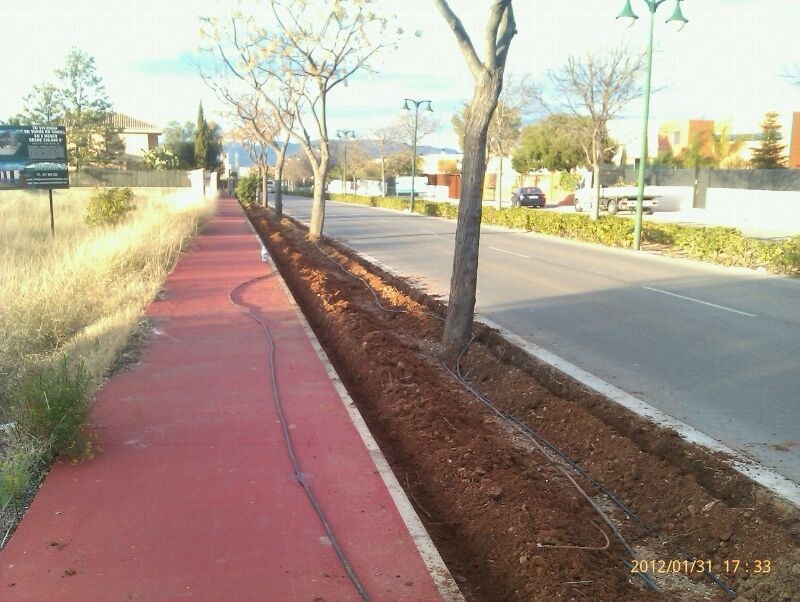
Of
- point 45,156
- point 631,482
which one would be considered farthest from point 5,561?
point 45,156

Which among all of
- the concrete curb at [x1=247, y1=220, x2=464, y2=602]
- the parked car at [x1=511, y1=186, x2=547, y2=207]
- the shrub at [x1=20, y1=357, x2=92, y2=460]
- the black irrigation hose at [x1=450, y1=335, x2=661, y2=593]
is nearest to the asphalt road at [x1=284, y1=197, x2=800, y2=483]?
the black irrigation hose at [x1=450, y1=335, x2=661, y2=593]

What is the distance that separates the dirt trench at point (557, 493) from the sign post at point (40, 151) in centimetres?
1679

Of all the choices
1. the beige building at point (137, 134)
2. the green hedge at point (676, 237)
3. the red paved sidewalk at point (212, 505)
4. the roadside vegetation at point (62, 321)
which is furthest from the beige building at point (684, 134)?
the beige building at point (137, 134)

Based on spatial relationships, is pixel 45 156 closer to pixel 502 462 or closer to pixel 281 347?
pixel 281 347

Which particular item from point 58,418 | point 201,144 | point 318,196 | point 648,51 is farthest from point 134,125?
point 58,418

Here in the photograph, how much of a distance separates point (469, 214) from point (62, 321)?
5207 millimetres

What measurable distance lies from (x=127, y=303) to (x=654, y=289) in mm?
8871

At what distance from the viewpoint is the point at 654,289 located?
13.9 m

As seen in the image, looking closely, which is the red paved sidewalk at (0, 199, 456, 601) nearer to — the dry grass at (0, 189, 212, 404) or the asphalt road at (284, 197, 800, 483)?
the dry grass at (0, 189, 212, 404)

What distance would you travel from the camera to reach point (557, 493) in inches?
199

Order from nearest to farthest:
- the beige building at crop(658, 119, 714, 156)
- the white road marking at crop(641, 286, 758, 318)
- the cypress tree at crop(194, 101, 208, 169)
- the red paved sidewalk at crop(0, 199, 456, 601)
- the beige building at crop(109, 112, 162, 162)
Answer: the red paved sidewalk at crop(0, 199, 456, 601) < the white road marking at crop(641, 286, 758, 318) < the beige building at crop(658, 119, 714, 156) < the cypress tree at crop(194, 101, 208, 169) < the beige building at crop(109, 112, 162, 162)

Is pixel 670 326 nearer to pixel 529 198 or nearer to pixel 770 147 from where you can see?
pixel 770 147

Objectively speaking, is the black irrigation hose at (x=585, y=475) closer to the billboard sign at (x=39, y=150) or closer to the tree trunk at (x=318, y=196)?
the tree trunk at (x=318, y=196)

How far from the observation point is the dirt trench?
4.08 m
